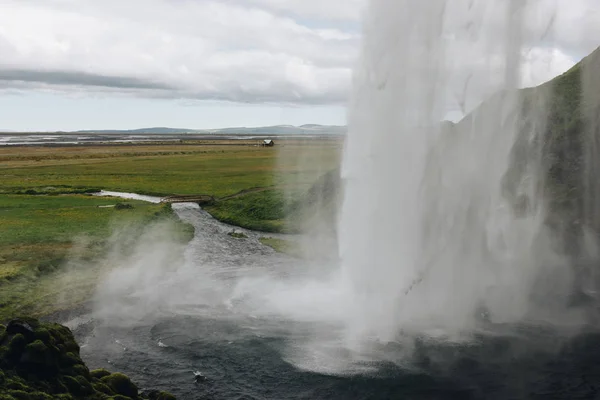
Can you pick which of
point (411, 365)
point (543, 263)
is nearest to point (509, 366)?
point (411, 365)

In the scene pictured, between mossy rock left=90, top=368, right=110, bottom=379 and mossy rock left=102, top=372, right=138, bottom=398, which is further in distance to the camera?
mossy rock left=90, top=368, right=110, bottom=379

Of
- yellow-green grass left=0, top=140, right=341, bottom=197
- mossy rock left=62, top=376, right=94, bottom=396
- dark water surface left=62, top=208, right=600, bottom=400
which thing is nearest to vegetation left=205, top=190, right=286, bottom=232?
yellow-green grass left=0, top=140, right=341, bottom=197

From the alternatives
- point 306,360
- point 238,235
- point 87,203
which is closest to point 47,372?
point 306,360

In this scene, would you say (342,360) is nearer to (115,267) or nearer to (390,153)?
(390,153)

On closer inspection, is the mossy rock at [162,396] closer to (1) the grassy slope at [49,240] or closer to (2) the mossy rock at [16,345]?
(2) the mossy rock at [16,345]

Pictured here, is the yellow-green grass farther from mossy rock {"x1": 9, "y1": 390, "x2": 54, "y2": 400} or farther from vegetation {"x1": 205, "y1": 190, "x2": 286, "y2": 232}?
mossy rock {"x1": 9, "y1": 390, "x2": 54, "y2": 400}

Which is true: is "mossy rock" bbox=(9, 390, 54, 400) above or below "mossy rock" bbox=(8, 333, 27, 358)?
below

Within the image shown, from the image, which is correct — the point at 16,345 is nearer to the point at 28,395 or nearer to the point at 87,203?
the point at 28,395
